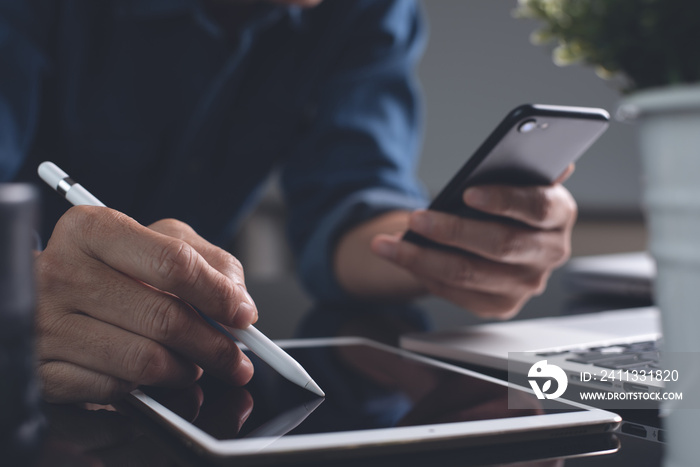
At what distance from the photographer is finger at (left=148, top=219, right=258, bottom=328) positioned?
13.2 inches

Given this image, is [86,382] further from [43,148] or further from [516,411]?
[43,148]

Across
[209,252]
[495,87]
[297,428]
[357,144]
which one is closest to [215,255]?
[209,252]

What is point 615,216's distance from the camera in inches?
75.0

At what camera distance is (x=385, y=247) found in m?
0.58

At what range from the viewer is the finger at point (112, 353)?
314 mm

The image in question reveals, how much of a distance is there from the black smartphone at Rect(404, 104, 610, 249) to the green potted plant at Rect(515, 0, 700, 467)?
0.16 meters

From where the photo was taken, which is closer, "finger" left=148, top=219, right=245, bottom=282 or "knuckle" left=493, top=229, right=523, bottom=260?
"finger" left=148, top=219, right=245, bottom=282

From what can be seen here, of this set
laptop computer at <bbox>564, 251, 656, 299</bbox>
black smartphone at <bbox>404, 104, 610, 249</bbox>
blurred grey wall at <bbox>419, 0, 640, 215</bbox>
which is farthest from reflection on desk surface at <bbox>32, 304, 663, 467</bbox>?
blurred grey wall at <bbox>419, 0, 640, 215</bbox>

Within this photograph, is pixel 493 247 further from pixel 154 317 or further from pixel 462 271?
pixel 154 317

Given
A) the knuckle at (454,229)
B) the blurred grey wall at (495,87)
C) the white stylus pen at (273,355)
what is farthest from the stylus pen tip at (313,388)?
the blurred grey wall at (495,87)

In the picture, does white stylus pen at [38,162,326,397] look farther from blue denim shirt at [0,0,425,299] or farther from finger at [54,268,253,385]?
blue denim shirt at [0,0,425,299]

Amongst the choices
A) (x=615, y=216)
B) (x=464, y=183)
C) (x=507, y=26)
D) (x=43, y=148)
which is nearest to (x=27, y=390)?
(x=464, y=183)

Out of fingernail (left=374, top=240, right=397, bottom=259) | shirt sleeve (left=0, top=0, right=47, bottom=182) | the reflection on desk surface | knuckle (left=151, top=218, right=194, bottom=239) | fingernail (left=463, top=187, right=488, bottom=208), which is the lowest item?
the reflection on desk surface
